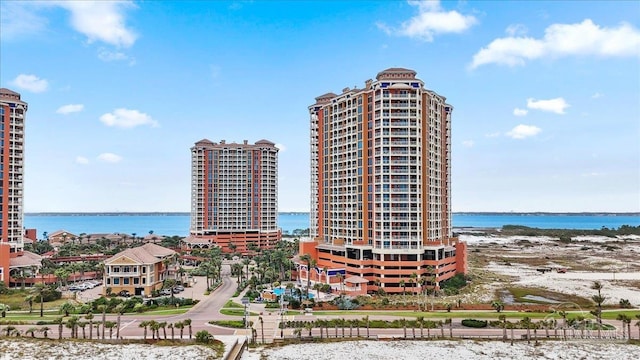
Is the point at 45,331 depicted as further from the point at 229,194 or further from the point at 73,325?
the point at 229,194

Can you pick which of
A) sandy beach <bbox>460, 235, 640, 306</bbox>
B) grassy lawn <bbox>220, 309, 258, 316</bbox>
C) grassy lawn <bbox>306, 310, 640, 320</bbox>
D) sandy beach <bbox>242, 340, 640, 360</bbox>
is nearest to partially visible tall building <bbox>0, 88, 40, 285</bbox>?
grassy lawn <bbox>220, 309, 258, 316</bbox>

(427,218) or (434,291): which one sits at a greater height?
(427,218)

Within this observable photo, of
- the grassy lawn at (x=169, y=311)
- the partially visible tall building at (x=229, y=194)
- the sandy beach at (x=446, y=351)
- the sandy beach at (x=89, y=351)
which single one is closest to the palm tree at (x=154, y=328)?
the sandy beach at (x=89, y=351)

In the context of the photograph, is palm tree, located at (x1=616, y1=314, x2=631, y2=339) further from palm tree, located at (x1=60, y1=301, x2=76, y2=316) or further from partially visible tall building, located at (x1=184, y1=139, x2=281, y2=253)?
partially visible tall building, located at (x1=184, y1=139, x2=281, y2=253)

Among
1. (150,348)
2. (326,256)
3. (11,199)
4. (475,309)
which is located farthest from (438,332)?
(11,199)

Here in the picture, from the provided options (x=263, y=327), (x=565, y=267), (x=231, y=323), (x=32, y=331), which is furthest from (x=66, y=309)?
(x=565, y=267)

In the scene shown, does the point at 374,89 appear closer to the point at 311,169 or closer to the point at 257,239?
Result: the point at 311,169

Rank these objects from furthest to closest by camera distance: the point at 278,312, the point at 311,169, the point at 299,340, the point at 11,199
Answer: the point at 311,169 < the point at 11,199 < the point at 278,312 < the point at 299,340
